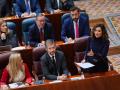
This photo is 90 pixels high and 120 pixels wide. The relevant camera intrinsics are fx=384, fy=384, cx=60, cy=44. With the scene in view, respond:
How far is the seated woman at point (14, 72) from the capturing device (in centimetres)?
469

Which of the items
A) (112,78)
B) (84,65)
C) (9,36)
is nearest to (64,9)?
(9,36)

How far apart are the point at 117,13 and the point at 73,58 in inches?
113

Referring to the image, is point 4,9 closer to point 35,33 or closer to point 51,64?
point 35,33

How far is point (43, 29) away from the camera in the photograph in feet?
19.8

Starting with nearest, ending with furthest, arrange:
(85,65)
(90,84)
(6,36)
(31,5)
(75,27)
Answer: (90,84)
(85,65)
(6,36)
(75,27)
(31,5)

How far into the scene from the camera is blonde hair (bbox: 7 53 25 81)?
4.68 meters

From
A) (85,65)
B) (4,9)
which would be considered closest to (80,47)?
(85,65)

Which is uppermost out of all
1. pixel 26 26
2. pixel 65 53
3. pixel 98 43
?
pixel 26 26

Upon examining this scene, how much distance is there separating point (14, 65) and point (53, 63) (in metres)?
0.52

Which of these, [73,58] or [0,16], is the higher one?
[0,16]

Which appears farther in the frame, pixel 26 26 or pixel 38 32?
pixel 26 26

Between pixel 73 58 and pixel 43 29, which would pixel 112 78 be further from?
pixel 43 29

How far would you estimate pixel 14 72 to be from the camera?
4738mm

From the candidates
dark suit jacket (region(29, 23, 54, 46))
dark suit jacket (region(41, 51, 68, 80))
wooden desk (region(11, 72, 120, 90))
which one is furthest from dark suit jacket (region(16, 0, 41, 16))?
wooden desk (region(11, 72, 120, 90))
